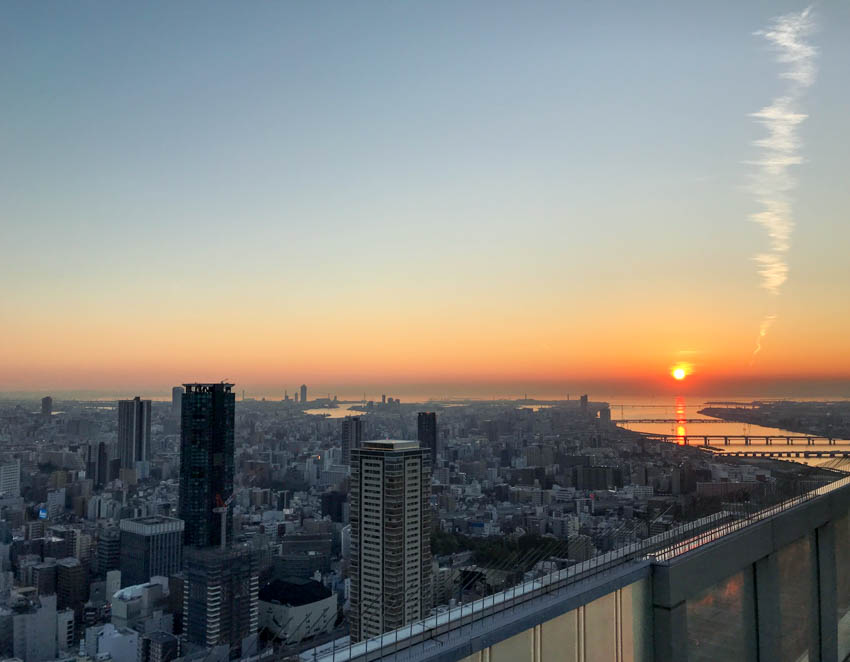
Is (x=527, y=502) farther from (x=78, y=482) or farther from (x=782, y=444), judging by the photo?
(x=78, y=482)

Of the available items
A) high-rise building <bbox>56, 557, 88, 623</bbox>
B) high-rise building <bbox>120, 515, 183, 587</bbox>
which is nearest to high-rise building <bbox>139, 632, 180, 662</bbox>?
high-rise building <bbox>56, 557, 88, 623</bbox>

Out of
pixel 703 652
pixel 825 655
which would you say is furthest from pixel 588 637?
pixel 825 655

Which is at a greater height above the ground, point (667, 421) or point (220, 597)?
point (667, 421)

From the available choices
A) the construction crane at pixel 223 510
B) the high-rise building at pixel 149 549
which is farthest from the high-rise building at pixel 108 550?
the construction crane at pixel 223 510

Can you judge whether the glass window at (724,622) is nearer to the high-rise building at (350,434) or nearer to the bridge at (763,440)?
the bridge at (763,440)

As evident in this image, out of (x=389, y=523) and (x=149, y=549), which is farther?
(x=149, y=549)

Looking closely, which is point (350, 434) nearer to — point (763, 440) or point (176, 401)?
point (176, 401)

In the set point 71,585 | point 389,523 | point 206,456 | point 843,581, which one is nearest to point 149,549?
point 71,585

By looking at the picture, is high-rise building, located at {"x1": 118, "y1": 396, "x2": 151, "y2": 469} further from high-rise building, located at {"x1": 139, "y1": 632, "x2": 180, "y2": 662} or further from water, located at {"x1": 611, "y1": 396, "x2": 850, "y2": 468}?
water, located at {"x1": 611, "y1": 396, "x2": 850, "y2": 468}
